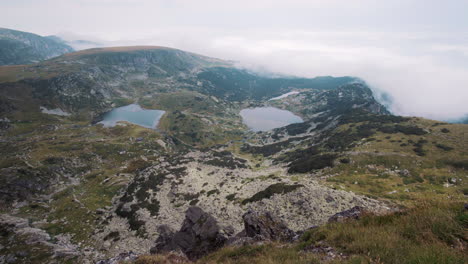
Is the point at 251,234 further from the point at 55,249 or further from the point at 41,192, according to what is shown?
the point at 41,192

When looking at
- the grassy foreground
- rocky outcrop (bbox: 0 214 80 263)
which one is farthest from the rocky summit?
rocky outcrop (bbox: 0 214 80 263)

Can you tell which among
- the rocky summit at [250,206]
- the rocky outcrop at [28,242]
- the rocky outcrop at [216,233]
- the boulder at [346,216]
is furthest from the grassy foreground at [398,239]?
the rocky outcrop at [28,242]

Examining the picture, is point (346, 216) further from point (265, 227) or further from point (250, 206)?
point (250, 206)

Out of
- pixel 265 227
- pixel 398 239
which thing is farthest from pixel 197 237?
pixel 398 239

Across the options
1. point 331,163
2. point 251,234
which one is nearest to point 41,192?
point 251,234

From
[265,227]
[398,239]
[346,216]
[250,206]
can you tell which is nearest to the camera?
[398,239]

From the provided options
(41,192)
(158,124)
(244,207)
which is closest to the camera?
(244,207)
